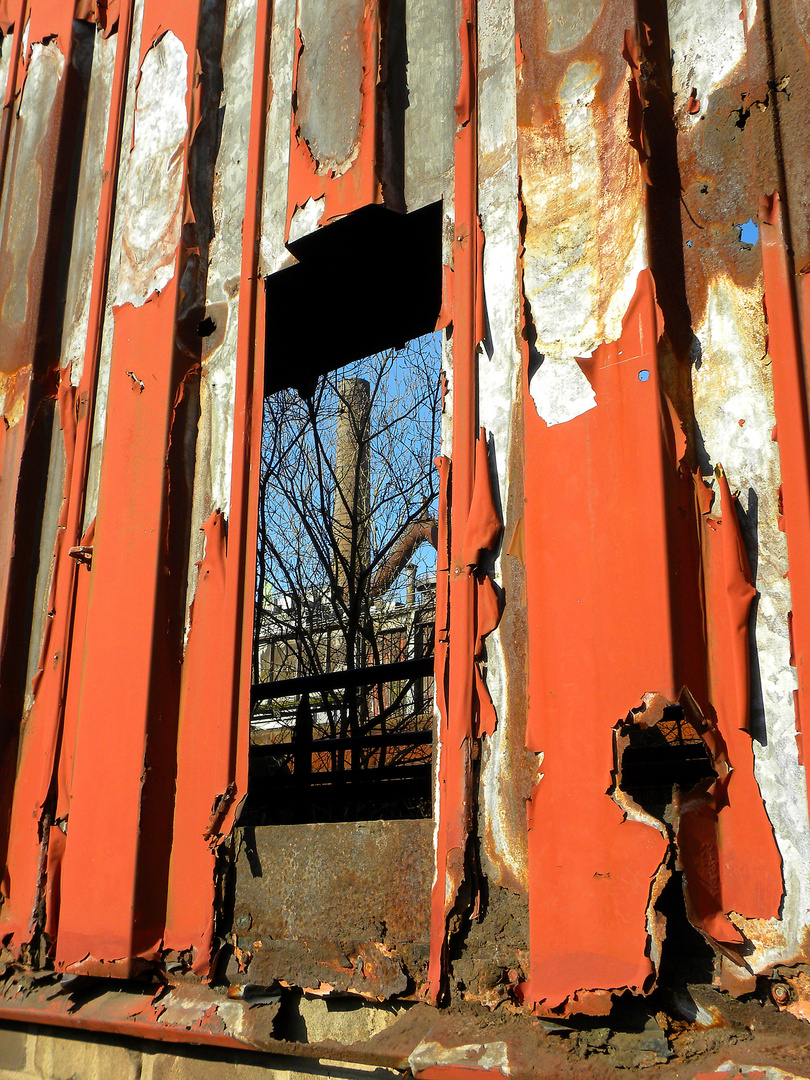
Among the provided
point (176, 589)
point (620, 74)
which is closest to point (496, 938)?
point (176, 589)

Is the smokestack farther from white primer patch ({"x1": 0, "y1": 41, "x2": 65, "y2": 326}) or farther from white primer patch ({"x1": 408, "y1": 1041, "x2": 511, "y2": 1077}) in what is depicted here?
white primer patch ({"x1": 408, "y1": 1041, "x2": 511, "y2": 1077})

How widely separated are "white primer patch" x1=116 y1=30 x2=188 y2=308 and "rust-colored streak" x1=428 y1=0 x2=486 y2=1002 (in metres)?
1.32

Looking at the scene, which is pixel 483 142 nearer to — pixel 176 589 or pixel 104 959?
pixel 176 589

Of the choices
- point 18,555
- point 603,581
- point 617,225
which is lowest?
point 603,581

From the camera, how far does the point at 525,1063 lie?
6.54ft

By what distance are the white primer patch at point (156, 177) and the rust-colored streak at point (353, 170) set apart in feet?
1.91

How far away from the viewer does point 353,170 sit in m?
3.17

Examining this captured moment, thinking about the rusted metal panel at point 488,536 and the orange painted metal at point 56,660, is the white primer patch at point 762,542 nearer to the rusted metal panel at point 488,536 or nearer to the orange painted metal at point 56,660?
the rusted metal panel at point 488,536

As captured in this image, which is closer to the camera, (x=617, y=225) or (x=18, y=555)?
(x=617, y=225)

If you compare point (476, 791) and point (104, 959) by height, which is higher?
point (476, 791)

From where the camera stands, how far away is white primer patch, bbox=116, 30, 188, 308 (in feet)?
12.2

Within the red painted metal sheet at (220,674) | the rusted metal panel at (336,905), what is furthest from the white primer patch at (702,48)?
the rusted metal panel at (336,905)

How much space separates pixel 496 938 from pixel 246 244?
255 cm

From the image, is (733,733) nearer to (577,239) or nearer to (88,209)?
(577,239)
